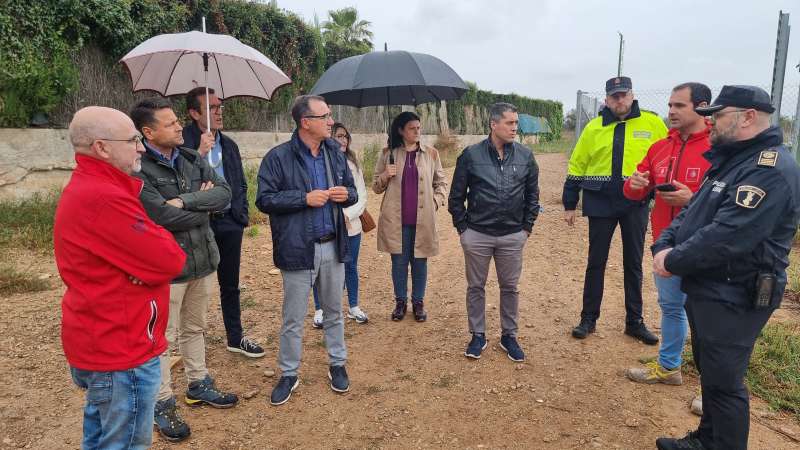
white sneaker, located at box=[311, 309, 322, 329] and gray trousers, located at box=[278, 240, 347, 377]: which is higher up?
gray trousers, located at box=[278, 240, 347, 377]

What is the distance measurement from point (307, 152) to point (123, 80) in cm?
659

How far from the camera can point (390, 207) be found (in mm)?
4535

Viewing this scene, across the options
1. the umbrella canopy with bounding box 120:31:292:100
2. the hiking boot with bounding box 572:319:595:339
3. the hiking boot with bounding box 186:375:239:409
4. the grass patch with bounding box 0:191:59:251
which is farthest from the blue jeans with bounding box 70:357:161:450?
the grass patch with bounding box 0:191:59:251

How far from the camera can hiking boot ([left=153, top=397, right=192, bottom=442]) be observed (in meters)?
2.80

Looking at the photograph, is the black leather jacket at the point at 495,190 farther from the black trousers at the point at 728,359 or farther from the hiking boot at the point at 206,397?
the hiking boot at the point at 206,397

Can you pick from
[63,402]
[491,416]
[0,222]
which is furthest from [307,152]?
[0,222]

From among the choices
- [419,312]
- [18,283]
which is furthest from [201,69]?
[18,283]

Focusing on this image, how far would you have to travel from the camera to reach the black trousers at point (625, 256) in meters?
4.05

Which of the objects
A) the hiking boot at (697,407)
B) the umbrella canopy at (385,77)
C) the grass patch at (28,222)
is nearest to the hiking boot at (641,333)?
the hiking boot at (697,407)

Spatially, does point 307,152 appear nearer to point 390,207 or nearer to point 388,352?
point 390,207

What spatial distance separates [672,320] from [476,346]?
1.42 meters

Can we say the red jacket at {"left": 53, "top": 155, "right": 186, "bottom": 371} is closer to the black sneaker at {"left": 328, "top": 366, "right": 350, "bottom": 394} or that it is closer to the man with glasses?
the man with glasses

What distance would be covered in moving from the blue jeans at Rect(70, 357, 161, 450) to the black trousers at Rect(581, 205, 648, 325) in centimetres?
350

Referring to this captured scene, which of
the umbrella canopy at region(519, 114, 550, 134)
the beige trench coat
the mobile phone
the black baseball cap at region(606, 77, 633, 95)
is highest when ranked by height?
the umbrella canopy at region(519, 114, 550, 134)
